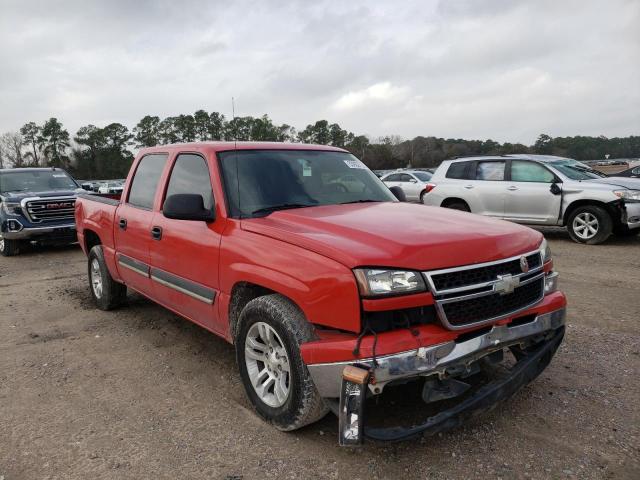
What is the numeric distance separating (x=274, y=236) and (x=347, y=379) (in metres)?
1.00

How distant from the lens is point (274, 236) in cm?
300

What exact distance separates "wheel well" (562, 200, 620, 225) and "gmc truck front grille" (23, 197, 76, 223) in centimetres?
980

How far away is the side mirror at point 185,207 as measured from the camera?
3.35 metres

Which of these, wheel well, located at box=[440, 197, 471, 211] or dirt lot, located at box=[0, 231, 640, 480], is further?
wheel well, located at box=[440, 197, 471, 211]

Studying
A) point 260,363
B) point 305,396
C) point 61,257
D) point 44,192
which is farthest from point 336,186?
point 44,192

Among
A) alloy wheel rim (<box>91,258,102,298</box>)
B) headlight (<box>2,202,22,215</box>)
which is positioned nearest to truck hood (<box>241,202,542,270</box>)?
alloy wheel rim (<box>91,258,102,298</box>)

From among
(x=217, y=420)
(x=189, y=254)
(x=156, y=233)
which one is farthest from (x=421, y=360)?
(x=156, y=233)

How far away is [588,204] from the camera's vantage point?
9.49 meters

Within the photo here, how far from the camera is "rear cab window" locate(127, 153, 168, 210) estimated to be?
450cm

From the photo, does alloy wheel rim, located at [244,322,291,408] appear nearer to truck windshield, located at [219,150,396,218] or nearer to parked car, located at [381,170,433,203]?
truck windshield, located at [219,150,396,218]

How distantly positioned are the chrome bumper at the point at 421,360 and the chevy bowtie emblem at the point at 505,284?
0.20 metres

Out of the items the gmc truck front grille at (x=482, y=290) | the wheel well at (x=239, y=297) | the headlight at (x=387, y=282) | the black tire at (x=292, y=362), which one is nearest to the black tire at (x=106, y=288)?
the wheel well at (x=239, y=297)

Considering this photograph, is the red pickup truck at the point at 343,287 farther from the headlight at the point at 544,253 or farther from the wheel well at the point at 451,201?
the wheel well at the point at 451,201

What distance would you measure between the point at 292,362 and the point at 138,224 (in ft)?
8.12
